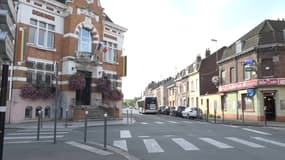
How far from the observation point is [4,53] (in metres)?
4.38

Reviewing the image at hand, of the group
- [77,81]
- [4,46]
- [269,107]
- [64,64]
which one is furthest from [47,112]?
[4,46]

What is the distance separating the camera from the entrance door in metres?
31.1

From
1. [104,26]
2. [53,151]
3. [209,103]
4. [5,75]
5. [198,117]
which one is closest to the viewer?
[5,75]

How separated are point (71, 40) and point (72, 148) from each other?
63.1 ft

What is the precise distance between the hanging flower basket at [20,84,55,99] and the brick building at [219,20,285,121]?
19.3 meters

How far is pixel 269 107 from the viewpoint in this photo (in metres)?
31.5

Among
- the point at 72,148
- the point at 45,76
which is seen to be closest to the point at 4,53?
the point at 72,148

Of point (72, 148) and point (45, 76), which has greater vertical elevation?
point (45, 76)

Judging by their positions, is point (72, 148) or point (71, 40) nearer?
point (72, 148)

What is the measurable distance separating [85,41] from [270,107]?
1998cm

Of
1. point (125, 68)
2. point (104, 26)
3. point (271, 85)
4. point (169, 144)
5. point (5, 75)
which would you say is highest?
point (104, 26)

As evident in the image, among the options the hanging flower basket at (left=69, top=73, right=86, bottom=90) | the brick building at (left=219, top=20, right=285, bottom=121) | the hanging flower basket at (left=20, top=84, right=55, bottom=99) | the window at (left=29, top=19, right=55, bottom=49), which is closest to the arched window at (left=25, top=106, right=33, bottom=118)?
the hanging flower basket at (left=20, top=84, right=55, bottom=99)

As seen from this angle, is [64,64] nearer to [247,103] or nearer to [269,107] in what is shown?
[247,103]

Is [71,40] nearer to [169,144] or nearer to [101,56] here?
[101,56]
